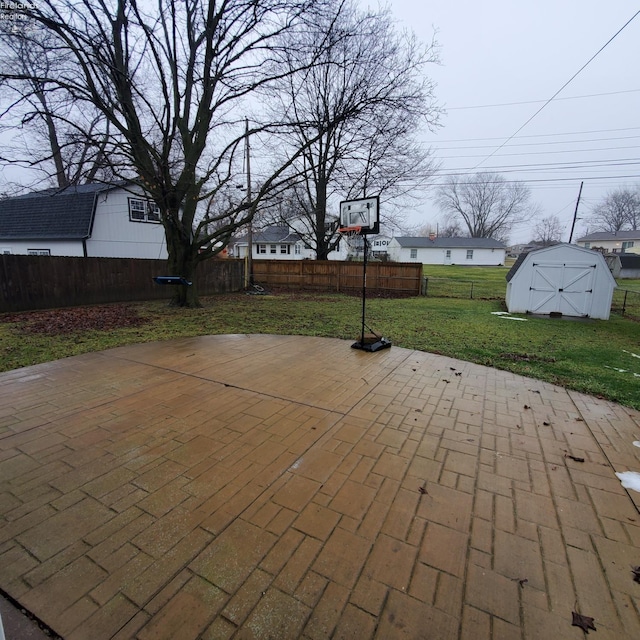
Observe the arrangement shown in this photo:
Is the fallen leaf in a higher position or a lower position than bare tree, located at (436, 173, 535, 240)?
lower

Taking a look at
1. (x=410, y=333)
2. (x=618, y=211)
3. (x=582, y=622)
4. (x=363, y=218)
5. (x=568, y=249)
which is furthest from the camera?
(x=618, y=211)

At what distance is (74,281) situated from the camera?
10.7 m

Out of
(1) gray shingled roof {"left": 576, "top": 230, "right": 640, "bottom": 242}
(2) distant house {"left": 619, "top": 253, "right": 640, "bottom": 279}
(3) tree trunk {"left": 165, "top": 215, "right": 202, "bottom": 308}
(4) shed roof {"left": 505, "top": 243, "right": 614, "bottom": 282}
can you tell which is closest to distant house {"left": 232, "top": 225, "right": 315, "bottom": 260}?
(3) tree trunk {"left": 165, "top": 215, "right": 202, "bottom": 308}

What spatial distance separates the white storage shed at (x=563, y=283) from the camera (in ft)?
32.6

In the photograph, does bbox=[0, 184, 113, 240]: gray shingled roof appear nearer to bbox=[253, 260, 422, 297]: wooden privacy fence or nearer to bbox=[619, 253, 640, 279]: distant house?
bbox=[253, 260, 422, 297]: wooden privacy fence

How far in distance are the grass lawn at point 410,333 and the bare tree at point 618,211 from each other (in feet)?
210

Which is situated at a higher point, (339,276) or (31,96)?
(31,96)

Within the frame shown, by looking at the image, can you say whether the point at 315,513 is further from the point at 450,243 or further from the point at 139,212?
the point at 450,243

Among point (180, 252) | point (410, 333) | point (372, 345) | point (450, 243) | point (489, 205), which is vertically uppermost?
point (489, 205)

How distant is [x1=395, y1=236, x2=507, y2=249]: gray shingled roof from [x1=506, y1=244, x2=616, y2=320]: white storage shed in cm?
3486

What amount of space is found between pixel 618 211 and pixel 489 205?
25069mm

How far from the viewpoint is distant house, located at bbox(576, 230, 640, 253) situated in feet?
170

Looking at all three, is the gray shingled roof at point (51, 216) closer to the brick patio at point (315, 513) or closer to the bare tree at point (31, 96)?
the bare tree at point (31, 96)

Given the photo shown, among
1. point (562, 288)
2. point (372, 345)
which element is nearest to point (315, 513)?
point (372, 345)
